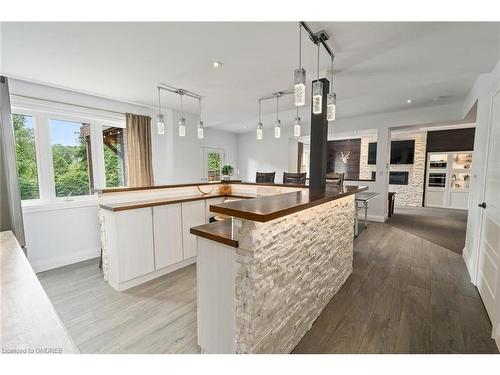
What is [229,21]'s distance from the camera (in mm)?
1735

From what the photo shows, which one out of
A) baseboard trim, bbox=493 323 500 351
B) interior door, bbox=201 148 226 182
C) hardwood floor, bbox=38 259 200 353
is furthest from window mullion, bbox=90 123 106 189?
baseboard trim, bbox=493 323 500 351

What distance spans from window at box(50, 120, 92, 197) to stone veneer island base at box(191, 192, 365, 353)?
3.01 meters

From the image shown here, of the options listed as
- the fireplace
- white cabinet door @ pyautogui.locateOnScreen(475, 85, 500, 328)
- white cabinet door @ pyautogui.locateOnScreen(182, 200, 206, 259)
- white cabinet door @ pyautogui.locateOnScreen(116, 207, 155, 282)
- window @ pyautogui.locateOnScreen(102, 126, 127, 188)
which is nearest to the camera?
white cabinet door @ pyautogui.locateOnScreen(475, 85, 500, 328)

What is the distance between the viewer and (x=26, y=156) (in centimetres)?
297

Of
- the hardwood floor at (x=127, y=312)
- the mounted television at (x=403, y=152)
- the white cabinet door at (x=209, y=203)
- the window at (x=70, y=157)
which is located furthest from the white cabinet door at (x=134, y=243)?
the mounted television at (x=403, y=152)

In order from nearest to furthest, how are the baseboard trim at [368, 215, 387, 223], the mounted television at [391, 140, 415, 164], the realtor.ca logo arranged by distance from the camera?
1. the realtor.ca logo
2. the baseboard trim at [368, 215, 387, 223]
3. the mounted television at [391, 140, 415, 164]

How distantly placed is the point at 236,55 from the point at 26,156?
10.3ft

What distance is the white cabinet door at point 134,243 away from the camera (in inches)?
96.0

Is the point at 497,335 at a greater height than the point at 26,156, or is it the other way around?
the point at 26,156

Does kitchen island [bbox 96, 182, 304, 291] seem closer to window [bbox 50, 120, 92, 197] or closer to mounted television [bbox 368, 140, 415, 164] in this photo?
window [bbox 50, 120, 92, 197]

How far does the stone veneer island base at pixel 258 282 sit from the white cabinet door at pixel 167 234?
4.51ft

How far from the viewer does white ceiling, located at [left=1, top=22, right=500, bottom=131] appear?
6.15ft

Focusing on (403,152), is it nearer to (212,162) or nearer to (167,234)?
(212,162)

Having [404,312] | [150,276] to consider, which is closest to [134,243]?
[150,276]
